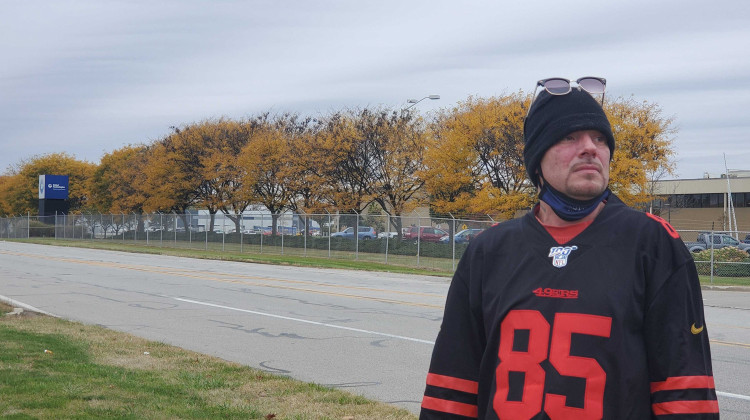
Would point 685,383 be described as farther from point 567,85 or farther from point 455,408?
point 567,85

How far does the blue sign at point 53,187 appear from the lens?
76812 mm

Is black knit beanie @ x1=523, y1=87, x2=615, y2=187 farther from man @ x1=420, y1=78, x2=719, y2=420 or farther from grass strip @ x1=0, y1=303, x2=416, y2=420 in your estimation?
grass strip @ x1=0, y1=303, x2=416, y2=420

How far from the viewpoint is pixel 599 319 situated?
2.25 metres

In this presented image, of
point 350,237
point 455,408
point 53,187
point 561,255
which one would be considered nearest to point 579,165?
point 561,255

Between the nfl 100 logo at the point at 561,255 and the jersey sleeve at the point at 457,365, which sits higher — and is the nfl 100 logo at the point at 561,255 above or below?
above

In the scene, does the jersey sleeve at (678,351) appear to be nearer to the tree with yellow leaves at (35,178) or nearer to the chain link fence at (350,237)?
the chain link fence at (350,237)

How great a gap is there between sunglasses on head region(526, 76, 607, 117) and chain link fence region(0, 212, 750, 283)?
18.3 m

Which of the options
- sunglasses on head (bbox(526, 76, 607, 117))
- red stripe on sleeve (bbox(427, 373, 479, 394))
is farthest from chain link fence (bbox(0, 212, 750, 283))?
red stripe on sleeve (bbox(427, 373, 479, 394))

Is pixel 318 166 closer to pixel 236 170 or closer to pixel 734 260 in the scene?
pixel 236 170

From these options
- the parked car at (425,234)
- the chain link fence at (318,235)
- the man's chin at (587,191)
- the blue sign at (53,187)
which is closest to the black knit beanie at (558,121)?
the man's chin at (587,191)

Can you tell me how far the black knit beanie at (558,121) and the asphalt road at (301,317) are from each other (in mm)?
5032

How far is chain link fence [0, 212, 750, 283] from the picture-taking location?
94.9ft

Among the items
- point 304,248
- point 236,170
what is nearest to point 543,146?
point 304,248

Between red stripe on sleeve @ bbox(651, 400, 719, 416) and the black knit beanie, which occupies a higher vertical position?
the black knit beanie
